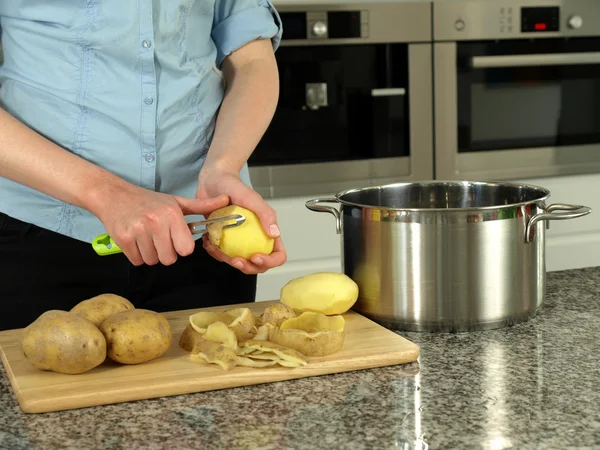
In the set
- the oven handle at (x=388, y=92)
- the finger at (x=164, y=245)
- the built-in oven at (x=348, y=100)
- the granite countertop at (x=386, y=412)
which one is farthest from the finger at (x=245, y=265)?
the oven handle at (x=388, y=92)

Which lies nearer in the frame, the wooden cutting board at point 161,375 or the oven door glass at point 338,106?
the wooden cutting board at point 161,375

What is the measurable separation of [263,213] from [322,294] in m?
0.12

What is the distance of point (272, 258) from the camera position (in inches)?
42.3

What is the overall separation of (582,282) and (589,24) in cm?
152

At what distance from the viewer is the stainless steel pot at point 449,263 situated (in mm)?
1043

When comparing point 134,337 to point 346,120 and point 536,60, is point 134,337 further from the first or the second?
point 536,60

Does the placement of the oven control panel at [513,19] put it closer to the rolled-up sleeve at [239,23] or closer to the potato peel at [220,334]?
the rolled-up sleeve at [239,23]

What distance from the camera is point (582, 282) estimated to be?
1316mm

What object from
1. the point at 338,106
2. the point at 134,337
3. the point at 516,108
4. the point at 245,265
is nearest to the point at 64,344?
the point at 134,337

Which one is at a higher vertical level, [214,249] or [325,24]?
[325,24]

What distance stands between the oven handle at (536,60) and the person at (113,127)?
1298 millimetres

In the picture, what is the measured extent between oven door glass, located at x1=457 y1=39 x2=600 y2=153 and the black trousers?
1454 millimetres

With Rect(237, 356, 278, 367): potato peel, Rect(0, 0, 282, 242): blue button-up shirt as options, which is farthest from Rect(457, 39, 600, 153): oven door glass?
Rect(237, 356, 278, 367): potato peel

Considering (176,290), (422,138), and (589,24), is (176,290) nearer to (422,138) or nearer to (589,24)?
(422,138)
